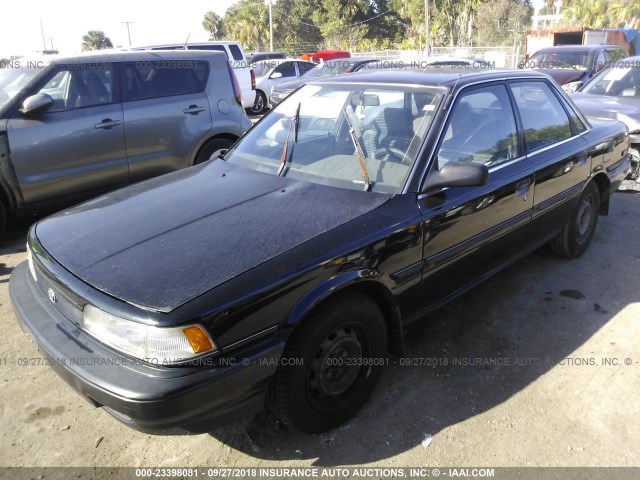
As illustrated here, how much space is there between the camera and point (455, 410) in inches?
108

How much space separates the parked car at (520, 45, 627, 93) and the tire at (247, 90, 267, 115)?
24.3ft

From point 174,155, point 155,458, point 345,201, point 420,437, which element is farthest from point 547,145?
point 174,155

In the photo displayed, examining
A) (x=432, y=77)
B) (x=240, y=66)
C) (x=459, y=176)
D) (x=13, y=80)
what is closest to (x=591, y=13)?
(x=240, y=66)

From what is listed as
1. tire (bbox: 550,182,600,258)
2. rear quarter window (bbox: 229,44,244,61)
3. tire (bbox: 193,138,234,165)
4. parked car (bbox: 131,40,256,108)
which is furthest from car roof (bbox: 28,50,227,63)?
rear quarter window (bbox: 229,44,244,61)

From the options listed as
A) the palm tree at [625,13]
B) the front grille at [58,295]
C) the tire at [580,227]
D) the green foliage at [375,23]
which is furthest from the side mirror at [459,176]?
the palm tree at [625,13]

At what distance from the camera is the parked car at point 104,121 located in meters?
4.91

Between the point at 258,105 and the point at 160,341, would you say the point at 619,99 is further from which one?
the point at 258,105

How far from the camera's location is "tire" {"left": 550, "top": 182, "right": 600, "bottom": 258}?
4359mm

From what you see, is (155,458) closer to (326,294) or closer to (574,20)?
(326,294)

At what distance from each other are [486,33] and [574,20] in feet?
27.9

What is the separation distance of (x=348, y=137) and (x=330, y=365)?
1.40 meters

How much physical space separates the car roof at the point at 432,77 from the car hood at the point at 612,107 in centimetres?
337

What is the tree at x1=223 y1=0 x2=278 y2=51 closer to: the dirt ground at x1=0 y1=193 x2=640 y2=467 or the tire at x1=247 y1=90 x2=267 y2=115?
the tire at x1=247 y1=90 x2=267 y2=115

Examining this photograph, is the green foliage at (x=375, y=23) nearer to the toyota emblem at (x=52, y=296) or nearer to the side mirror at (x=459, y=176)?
the side mirror at (x=459, y=176)
